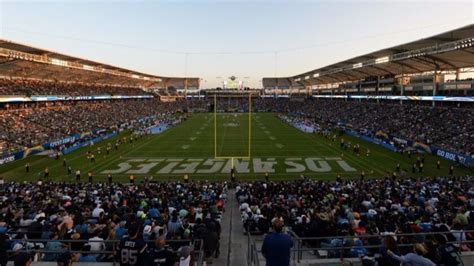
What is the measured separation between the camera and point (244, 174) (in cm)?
2511

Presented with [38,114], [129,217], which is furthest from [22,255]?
[38,114]

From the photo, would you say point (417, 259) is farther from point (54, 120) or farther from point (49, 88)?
point (49, 88)

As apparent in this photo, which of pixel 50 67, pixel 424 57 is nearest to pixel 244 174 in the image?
pixel 424 57

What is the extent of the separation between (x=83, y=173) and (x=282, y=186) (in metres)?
15.9

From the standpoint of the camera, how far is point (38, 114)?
4494 cm

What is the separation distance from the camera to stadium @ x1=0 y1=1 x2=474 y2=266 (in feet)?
22.0

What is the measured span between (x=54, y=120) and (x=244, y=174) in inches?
1217

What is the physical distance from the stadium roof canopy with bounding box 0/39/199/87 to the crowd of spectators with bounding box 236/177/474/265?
1373 inches

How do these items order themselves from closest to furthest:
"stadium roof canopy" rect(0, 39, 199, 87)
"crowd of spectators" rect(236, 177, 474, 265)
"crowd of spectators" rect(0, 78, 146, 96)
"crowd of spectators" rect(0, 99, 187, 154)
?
"crowd of spectators" rect(236, 177, 474, 265) < "crowd of spectators" rect(0, 99, 187, 154) < "stadium roof canopy" rect(0, 39, 199, 87) < "crowd of spectators" rect(0, 78, 146, 96)

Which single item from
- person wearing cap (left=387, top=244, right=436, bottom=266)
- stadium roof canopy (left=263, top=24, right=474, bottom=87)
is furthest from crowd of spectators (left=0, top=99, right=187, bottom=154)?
stadium roof canopy (left=263, top=24, right=474, bottom=87)

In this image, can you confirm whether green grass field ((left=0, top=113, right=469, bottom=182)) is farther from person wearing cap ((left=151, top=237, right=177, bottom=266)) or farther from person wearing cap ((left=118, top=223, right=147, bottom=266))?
person wearing cap ((left=151, top=237, right=177, bottom=266))

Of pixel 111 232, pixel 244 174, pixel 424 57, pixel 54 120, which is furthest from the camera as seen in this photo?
pixel 54 120

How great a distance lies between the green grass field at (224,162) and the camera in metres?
25.1

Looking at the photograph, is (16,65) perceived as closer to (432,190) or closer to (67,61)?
(67,61)
